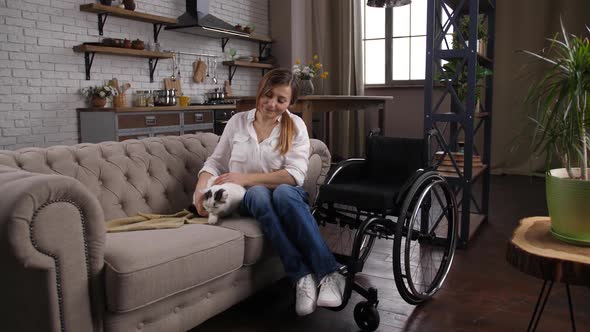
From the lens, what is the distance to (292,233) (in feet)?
6.52

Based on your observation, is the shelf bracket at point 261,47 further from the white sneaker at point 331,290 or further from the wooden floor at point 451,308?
the white sneaker at point 331,290

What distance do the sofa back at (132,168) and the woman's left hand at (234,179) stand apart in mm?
A: 293

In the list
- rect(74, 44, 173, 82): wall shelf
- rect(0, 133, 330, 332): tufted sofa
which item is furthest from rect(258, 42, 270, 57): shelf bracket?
rect(0, 133, 330, 332): tufted sofa

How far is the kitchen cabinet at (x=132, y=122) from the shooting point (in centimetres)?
441

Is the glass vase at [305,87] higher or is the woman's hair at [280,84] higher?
the glass vase at [305,87]

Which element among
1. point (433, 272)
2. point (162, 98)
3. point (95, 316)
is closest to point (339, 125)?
point (162, 98)

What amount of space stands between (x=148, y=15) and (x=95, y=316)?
161 inches

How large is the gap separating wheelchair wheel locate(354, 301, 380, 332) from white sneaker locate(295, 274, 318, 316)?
0.19 meters

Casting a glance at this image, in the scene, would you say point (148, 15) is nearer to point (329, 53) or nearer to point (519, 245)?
point (329, 53)

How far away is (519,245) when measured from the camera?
1.32m

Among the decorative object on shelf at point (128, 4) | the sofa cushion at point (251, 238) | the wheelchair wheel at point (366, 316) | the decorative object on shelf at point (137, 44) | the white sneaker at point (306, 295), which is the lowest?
the wheelchair wheel at point (366, 316)

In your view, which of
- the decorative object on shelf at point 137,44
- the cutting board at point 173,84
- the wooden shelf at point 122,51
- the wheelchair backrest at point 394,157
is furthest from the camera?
the cutting board at point 173,84

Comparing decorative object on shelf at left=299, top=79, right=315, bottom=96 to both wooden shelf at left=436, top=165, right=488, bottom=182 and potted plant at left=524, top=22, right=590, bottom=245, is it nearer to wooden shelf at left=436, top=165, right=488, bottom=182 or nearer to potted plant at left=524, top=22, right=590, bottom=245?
wooden shelf at left=436, top=165, right=488, bottom=182

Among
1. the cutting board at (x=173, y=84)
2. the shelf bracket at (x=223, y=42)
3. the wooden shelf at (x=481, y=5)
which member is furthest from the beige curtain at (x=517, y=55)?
the cutting board at (x=173, y=84)
